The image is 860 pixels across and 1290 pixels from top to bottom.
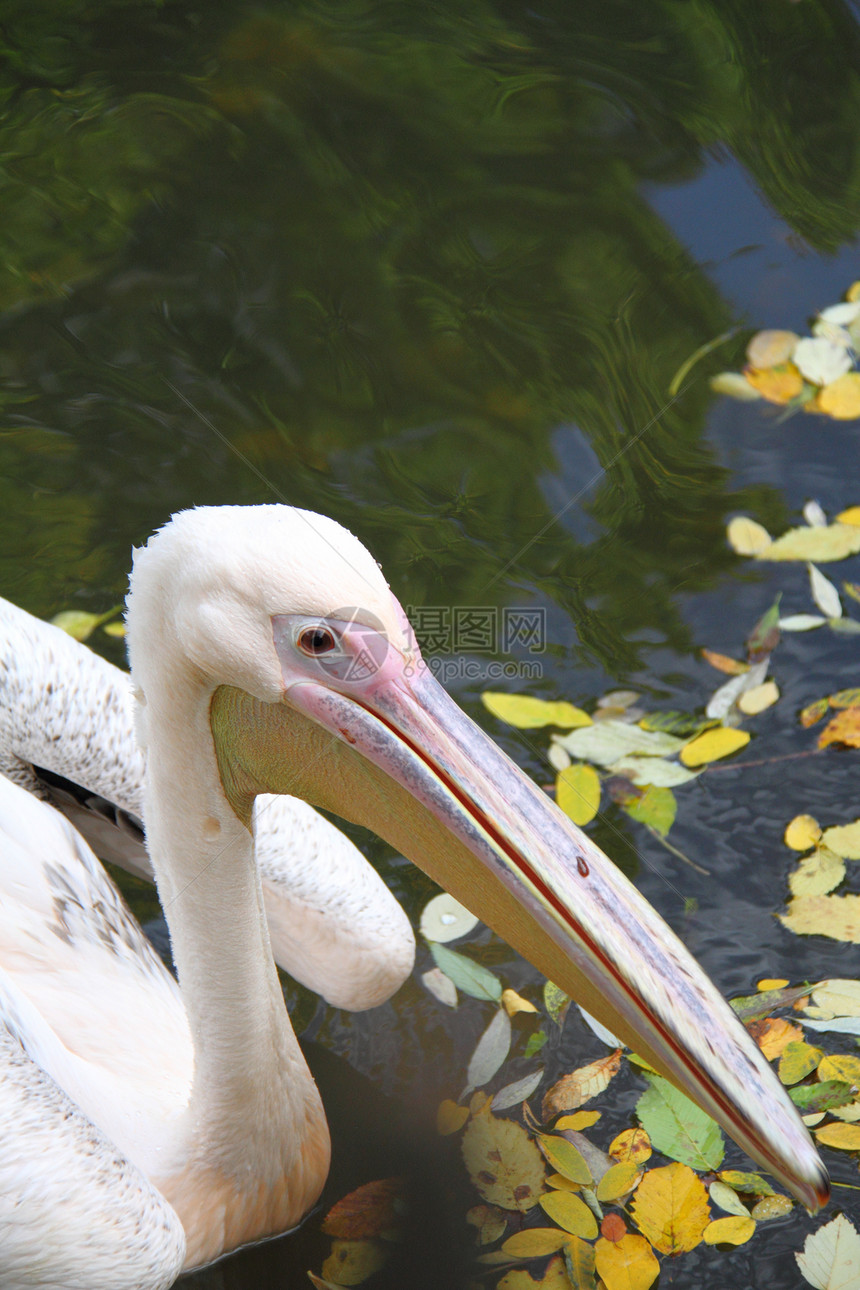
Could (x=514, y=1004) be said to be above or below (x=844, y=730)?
below

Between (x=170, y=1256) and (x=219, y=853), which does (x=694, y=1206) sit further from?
(x=219, y=853)

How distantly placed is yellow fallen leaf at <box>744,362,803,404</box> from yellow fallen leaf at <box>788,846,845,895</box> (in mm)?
1590

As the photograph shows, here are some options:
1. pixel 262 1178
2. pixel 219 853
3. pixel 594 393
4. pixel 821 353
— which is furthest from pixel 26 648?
pixel 821 353

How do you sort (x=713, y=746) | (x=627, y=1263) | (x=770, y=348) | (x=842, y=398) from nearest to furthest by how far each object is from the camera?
(x=627, y=1263) < (x=713, y=746) < (x=842, y=398) < (x=770, y=348)

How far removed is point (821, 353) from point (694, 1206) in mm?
2640

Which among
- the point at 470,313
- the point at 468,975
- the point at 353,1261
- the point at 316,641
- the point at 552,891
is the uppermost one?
the point at 316,641

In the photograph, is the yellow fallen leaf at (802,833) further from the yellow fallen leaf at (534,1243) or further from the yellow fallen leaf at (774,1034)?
the yellow fallen leaf at (534,1243)

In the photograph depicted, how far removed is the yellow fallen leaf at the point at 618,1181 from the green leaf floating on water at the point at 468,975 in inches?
17.9

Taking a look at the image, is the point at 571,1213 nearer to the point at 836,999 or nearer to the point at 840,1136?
the point at 840,1136

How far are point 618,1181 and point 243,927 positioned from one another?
0.90 m

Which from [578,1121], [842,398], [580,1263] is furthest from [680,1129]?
[842,398]

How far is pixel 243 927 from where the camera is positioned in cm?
192

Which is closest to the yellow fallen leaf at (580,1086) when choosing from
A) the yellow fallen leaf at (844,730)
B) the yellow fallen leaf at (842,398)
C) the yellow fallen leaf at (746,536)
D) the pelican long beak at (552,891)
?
the pelican long beak at (552,891)

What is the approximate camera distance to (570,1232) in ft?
7.22
